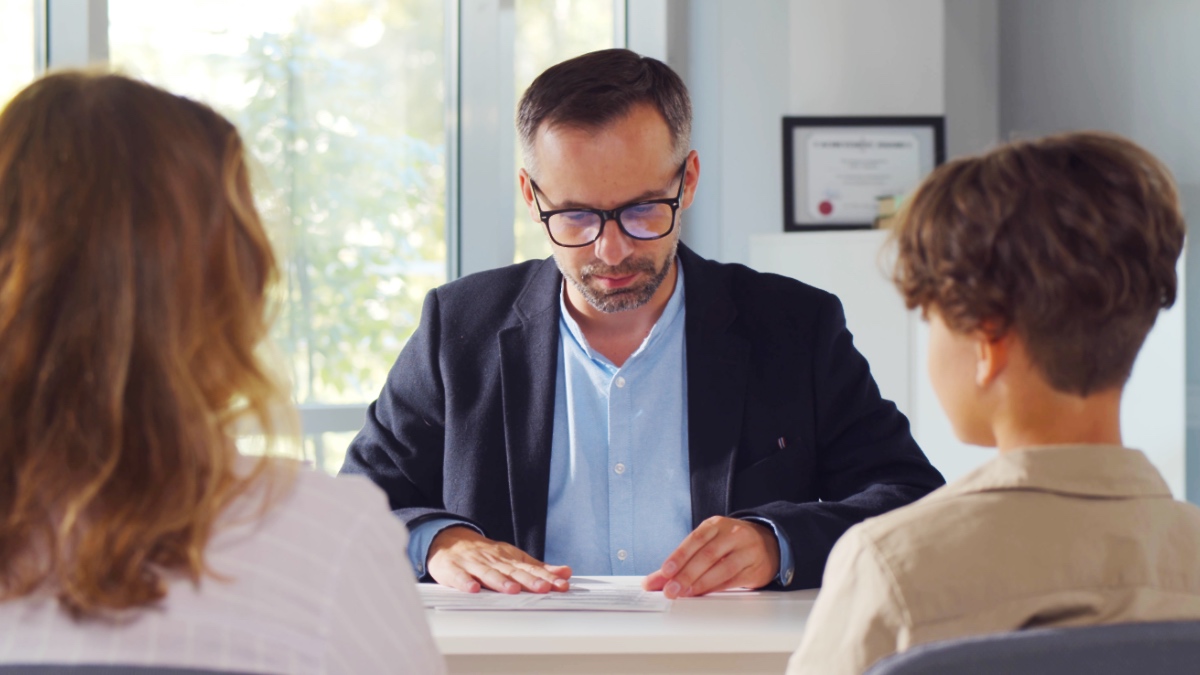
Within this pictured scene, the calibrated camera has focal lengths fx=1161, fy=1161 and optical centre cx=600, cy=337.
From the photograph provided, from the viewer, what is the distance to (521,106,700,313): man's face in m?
1.84

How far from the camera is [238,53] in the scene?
344 cm

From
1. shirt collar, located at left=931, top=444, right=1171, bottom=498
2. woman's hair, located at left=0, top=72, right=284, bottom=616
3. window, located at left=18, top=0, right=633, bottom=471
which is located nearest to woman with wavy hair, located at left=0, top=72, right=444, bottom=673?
woman's hair, located at left=0, top=72, right=284, bottom=616

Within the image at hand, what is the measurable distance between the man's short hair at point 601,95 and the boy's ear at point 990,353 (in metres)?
0.99

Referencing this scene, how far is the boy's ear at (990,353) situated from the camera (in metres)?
0.99

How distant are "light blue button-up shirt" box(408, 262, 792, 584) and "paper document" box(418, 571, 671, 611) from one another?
1.05 ft

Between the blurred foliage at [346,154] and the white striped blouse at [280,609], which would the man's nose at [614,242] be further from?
the blurred foliage at [346,154]

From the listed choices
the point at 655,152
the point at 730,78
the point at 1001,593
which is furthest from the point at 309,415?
the point at 1001,593

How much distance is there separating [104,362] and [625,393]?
3.89 ft

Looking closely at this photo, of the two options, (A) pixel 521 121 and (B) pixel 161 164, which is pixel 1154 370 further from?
(B) pixel 161 164

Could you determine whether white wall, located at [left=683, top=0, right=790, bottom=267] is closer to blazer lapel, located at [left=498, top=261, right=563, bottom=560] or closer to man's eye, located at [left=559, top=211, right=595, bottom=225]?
blazer lapel, located at [left=498, top=261, right=563, bottom=560]

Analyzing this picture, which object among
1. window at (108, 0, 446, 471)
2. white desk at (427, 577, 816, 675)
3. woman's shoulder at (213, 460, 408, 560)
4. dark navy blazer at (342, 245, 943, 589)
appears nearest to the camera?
woman's shoulder at (213, 460, 408, 560)

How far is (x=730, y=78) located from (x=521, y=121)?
170 centimetres

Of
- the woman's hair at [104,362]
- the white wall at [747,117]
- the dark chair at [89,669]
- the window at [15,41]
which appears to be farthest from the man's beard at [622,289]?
the window at [15,41]

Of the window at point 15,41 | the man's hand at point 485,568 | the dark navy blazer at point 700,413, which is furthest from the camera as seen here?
the window at point 15,41
